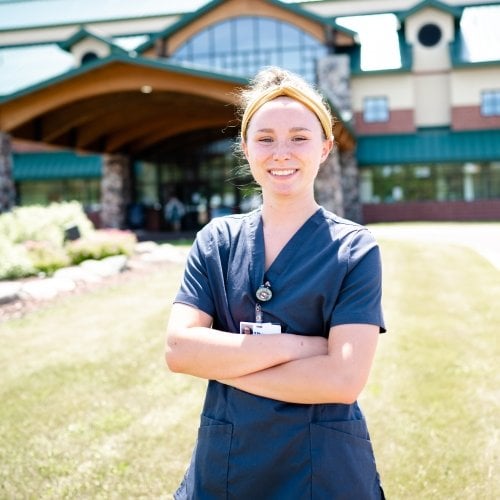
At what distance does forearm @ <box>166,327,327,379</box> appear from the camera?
1938 mm

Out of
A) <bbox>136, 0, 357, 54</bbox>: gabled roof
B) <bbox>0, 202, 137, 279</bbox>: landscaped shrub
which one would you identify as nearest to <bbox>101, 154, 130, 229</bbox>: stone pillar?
<bbox>136, 0, 357, 54</bbox>: gabled roof

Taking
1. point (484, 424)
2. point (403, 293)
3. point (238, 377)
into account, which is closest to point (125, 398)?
point (484, 424)

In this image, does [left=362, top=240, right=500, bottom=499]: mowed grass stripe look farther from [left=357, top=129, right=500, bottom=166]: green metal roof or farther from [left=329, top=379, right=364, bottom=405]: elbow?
[left=357, top=129, right=500, bottom=166]: green metal roof

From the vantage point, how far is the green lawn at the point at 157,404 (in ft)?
12.7

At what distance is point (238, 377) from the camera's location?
1979 mm

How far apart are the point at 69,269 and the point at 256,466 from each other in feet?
33.9

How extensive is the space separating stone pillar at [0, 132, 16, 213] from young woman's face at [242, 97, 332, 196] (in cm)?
2017

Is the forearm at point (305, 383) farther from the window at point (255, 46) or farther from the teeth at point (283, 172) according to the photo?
the window at point (255, 46)

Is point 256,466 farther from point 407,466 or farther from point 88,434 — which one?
point 88,434

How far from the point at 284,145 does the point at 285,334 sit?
26.4 inches

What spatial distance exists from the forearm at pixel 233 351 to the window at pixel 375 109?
91.5ft

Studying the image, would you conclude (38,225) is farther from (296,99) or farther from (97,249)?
(296,99)

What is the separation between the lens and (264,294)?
1939 millimetres

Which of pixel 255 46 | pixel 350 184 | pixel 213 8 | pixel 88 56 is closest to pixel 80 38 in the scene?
pixel 88 56
